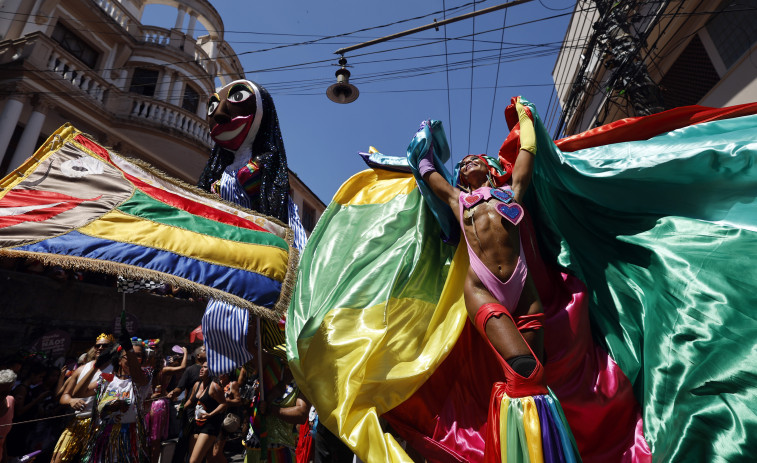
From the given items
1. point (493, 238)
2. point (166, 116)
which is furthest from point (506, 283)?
point (166, 116)

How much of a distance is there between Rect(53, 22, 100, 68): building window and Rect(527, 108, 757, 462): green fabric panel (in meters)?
13.0

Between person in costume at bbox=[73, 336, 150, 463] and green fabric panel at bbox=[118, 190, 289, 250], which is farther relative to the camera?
person in costume at bbox=[73, 336, 150, 463]

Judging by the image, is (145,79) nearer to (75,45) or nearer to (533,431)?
(75,45)

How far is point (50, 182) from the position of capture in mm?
2061

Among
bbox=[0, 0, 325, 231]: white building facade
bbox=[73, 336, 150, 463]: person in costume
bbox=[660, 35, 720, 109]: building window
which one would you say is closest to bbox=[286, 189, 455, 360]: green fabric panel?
bbox=[73, 336, 150, 463]: person in costume

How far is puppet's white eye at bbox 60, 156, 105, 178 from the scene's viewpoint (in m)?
2.15

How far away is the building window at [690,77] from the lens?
6711 mm

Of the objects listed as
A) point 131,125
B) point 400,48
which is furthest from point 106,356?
point 131,125

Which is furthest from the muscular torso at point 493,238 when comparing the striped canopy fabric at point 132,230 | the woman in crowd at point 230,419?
the woman in crowd at point 230,419

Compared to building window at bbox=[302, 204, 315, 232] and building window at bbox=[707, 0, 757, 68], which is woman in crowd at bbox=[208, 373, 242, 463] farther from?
building window at bbox=[302, 204, 315, 232]

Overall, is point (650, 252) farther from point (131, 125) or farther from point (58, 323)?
point (131, 125)

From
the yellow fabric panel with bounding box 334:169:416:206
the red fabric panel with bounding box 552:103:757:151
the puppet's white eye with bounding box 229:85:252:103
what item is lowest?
the yellow fabric panel with bounding box 334:169:416:206

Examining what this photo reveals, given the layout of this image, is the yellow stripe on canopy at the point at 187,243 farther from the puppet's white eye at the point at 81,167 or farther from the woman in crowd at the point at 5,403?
the woman in crowd at the point at 5,403

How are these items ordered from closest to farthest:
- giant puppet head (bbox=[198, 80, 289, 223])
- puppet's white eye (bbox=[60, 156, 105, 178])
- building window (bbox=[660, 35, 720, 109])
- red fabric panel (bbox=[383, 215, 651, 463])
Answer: red fabric panel (bbox=[383, 215, 651, 463])
puppet's white eye (bbox=[60, 156, 105, 178])
giant puppet head (bbox=[198, 80, 289, 223])
building window (bbox=[660, 35, 720, 109])
